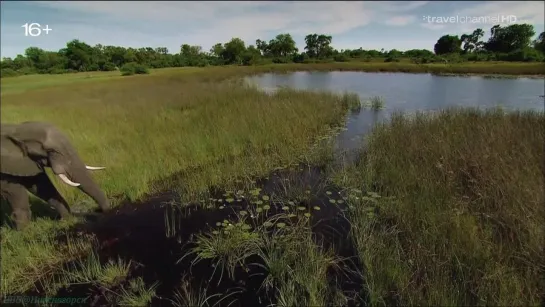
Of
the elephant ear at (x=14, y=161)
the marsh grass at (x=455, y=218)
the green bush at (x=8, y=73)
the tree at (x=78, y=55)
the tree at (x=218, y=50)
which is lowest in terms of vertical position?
the marsh grass at (x=455, y=218)

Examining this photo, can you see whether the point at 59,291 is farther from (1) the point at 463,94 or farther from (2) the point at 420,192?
(1) the point at 463,94

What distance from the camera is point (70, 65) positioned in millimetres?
3006

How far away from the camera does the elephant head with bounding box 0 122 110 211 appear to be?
2.51 metres

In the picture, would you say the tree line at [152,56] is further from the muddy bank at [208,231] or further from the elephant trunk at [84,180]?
Result: the muddy bank at [208,231]

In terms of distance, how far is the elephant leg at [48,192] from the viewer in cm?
337

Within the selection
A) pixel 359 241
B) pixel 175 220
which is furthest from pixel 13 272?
pixel 359 241

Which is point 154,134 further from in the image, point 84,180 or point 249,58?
point 249,58

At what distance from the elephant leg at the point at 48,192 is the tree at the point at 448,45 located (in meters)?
70.4

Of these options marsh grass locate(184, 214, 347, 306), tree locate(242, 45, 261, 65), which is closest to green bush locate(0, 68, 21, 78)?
marsh grass locate(184, 214, 347, 306)

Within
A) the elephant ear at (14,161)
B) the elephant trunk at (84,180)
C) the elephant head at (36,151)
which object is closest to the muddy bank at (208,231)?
the elephant trunk at (84,180)

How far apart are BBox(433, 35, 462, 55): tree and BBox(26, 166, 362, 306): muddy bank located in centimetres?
6769

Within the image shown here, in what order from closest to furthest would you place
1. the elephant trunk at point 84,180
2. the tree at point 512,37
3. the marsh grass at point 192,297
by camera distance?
the marsh grass at point 192,297 → the elephant trunk at point 84,180 → the tree at point 512,37

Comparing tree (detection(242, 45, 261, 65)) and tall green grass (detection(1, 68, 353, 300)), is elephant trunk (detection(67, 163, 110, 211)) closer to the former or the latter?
tall green grass (detection(1, 68, 353, 300))

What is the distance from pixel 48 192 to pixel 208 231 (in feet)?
6.84
